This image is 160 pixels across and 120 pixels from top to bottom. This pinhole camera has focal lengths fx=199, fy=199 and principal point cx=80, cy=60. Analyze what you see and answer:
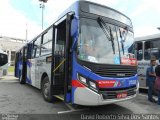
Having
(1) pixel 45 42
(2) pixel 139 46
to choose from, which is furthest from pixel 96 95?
(2) pixel 139 46

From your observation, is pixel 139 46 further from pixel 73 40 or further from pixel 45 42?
pixel 73 40

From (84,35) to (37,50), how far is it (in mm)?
4422

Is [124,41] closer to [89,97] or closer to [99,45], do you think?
[99,45]

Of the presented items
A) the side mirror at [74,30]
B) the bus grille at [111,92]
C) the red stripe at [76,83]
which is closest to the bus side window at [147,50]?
the bus grille at [111,92]

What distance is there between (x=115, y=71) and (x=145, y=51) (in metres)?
4.89

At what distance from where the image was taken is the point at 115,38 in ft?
19.2

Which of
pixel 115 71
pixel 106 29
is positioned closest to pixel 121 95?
pixel 115 71

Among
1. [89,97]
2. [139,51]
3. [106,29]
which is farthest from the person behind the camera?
[139,51]

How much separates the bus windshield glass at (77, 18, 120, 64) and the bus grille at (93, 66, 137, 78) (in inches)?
7.2

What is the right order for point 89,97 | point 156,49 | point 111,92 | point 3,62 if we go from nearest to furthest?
point 89,97, point 111,92, point 156,49, point 3,62

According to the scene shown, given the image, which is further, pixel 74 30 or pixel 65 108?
pixel 65 108

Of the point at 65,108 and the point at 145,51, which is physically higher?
the point at 145,51

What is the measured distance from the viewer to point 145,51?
32.1 feet

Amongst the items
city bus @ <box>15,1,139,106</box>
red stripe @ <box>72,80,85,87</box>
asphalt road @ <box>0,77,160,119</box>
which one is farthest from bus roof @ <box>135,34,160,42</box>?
red stripe @ <box>72,80,85,87</box>
